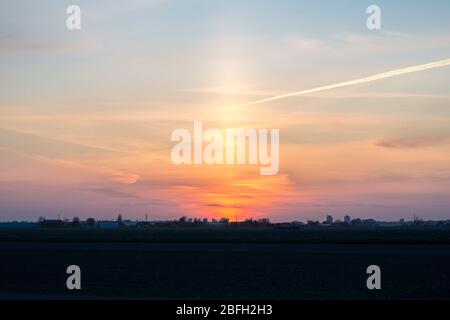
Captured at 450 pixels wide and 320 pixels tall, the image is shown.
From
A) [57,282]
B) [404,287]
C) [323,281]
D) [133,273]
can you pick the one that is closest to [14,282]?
[57,282]

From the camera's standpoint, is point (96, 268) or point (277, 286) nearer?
point (277, 286)

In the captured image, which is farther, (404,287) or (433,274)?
(433,274)

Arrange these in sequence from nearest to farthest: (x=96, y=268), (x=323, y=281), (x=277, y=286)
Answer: (x=277, y=286)
(x=323, y=281)
(x=96, y=268)
